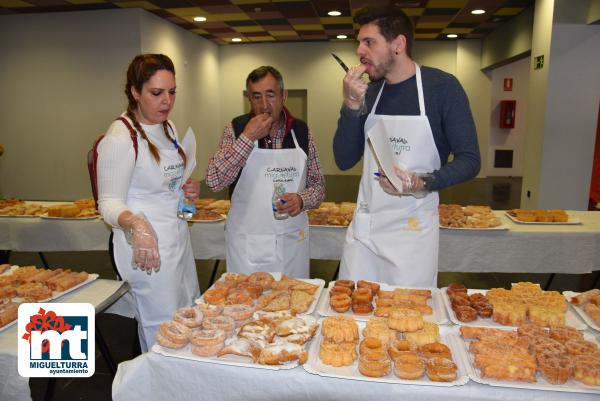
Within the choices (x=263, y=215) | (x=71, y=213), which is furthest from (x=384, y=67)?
(x=71, y=213)

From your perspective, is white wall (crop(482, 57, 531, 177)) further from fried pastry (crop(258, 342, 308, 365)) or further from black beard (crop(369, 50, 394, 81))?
fried pastry (crop(258, 342, 308, 365))

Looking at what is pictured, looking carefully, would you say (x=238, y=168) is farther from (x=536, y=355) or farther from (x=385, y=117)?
(x=536, y=355)

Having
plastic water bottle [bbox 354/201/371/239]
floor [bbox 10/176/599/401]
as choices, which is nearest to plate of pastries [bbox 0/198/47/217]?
floor [bbox 10/176/599/401]

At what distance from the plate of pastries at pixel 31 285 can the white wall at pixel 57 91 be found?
6.67m

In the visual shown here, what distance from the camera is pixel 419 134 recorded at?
2.23m

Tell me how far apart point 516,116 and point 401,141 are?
452 inches

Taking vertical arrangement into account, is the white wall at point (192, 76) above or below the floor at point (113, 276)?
above

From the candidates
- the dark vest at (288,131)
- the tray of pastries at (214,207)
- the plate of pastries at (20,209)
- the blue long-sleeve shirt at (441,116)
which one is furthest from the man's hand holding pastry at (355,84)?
the plate of pastries at (20,209)

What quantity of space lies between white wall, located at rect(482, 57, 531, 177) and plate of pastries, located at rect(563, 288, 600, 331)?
36.7 feet

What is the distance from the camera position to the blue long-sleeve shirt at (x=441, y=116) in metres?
2.13

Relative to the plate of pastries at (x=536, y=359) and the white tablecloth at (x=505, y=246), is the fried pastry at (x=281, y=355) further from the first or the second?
the white tablecloth at (x=505, y=246)

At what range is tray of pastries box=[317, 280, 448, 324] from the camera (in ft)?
5.96

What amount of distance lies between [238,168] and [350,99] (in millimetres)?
749

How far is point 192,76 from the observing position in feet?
35.8
